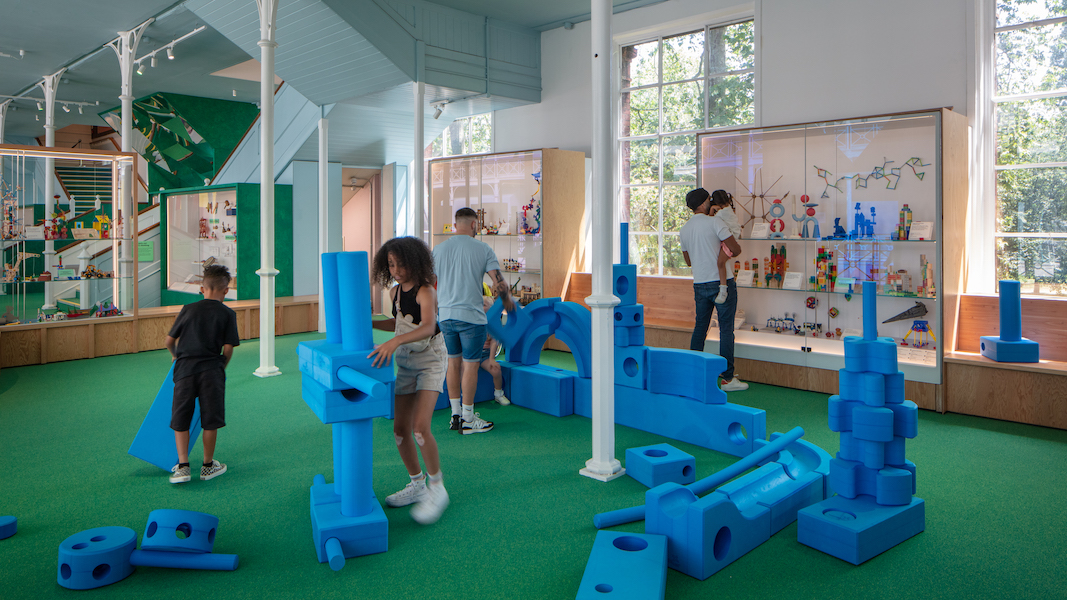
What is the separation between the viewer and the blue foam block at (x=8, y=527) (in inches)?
137

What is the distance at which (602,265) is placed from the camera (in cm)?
434

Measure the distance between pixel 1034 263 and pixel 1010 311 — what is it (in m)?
1.11

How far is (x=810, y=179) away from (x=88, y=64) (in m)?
12.7

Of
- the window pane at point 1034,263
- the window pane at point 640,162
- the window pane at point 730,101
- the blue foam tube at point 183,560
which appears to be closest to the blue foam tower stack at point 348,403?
the blue foam tube at point 183,560

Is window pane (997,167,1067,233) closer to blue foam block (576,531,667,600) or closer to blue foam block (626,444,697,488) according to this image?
blue foam block (626,444,697,488)

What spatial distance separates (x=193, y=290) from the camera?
13617 mm

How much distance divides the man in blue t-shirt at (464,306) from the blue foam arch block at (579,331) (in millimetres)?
759

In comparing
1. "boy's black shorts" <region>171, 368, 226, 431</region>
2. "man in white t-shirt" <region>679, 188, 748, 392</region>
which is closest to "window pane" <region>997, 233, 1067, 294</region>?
"man in white t-shirt" <region>679, 188, 748, 392</region>

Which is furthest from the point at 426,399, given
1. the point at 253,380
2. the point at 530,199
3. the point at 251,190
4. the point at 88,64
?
the point at 88,64

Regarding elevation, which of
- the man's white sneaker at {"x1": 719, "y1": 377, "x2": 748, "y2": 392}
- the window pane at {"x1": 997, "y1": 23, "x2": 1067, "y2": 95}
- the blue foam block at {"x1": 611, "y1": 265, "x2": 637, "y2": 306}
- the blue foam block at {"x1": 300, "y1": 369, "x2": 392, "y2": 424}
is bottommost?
the man's white sneaker at {"x1": 719, "y1": 377, "x2": 748, "y2": 392}

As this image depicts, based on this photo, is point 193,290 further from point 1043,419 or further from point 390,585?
point 1043,419

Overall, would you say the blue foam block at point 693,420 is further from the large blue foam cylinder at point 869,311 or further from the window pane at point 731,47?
the window pane at point 731,47

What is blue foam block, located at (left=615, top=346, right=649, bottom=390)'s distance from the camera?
17.6 ft

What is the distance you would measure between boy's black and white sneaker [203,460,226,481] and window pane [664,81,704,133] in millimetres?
6643
